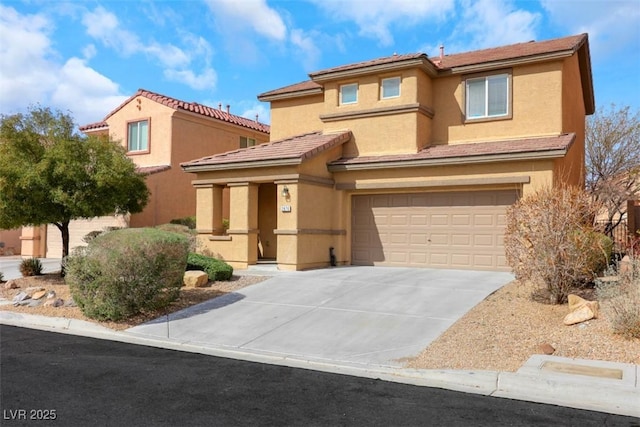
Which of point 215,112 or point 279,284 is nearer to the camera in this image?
point 279,284

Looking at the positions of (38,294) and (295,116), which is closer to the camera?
(38,294)

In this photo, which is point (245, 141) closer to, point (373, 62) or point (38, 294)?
point (373, 62)

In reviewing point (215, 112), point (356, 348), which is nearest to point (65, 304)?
point (356, 348)

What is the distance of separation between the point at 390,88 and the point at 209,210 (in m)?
7.18

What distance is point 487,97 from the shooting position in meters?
16.9

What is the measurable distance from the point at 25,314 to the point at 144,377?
6183 mm

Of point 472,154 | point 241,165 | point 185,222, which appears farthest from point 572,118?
point 185,222

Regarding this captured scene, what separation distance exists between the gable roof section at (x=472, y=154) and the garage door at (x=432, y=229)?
106 centimetres

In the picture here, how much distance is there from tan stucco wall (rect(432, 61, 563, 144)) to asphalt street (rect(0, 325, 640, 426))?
37.8 ft

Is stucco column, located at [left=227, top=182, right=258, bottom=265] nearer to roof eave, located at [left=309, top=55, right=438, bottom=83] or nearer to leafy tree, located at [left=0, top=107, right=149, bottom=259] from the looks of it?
leafy tree, located at [left=0, top=107, right=149, bottom=259]

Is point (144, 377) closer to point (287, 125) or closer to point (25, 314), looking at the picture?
point (25, 314)

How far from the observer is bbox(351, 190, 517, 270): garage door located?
15.1m

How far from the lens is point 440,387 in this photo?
6922 millimetres

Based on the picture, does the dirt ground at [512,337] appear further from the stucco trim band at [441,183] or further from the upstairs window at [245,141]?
the upstairs window at [245,141]
